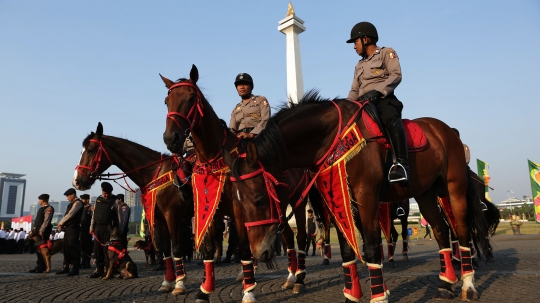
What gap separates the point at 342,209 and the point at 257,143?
1337 millimetres

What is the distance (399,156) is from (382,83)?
48.8 inches

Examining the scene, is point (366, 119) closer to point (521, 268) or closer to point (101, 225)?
point (521, 268)

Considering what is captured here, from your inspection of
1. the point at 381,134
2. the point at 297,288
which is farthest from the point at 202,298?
the point at 381,134

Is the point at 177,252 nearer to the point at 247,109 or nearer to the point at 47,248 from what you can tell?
the point at 247,109

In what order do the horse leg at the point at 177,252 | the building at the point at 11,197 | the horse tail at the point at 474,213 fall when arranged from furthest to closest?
the building at the point at 11,197
the horse leg at the point at 177,252
the horse tail at the point at 474,213

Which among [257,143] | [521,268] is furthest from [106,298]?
[521,268]

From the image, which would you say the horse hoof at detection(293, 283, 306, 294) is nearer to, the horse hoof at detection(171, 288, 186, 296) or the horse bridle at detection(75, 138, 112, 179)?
the horse hoof at detection(171, 288, 186, 296)

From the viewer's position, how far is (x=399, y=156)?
5.23 m

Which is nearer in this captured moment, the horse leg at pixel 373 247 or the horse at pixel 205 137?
the horse leg at pixel 373 247

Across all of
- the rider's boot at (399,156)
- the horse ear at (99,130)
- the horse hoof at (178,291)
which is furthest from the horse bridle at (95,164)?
the rider's boot at (399,156)

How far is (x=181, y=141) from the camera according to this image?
17.4ft

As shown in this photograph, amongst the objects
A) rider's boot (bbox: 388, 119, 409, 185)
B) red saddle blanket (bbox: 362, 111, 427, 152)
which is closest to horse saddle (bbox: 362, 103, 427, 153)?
red saddle blanket (bbox: 362, 111, 427, 152)

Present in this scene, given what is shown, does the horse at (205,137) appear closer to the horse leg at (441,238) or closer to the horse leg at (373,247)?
the horse leg at (373,247)

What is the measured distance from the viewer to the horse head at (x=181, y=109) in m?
5.23
